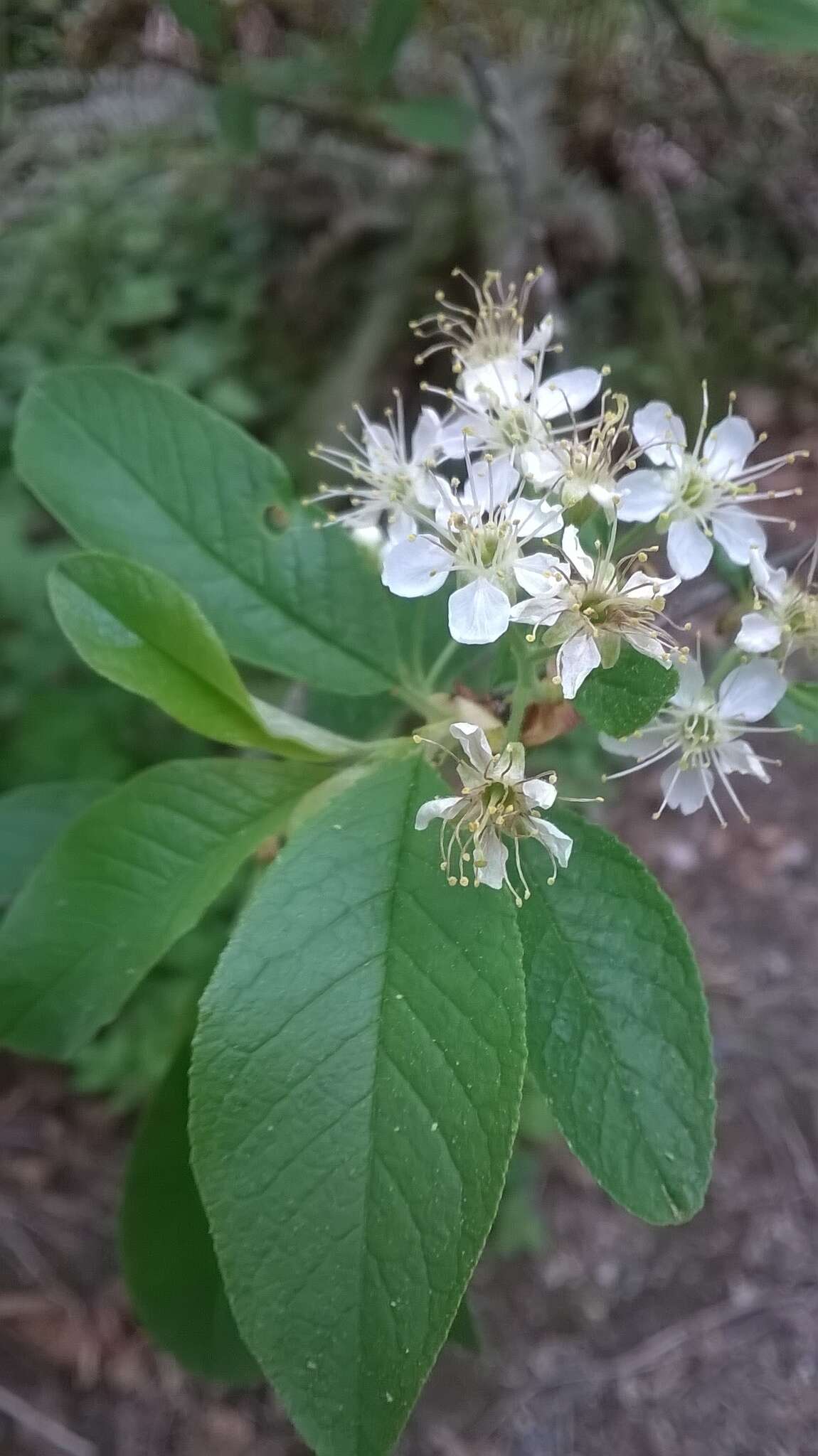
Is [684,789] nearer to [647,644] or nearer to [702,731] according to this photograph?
[702,731]

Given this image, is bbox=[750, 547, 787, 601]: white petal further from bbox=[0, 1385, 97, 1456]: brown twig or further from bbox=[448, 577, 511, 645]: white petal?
bbox=[0, 1385, 97, 1456]: brown twig

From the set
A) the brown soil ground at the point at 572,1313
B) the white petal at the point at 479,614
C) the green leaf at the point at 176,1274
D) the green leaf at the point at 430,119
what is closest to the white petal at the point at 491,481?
the white petal at the point at 479,614

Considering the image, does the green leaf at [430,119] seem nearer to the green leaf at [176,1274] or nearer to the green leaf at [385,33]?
the green leaf at [385,33]

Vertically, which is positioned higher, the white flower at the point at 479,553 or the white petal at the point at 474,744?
the white flower at the point at 479,553

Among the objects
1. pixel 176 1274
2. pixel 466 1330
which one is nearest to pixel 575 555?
pixel 466 1330

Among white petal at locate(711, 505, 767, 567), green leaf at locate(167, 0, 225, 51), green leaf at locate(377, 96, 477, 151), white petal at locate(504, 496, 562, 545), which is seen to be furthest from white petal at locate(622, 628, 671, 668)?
green leaf at locate(377, 96, 477, 151)

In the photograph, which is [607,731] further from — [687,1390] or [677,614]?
[687,1390]

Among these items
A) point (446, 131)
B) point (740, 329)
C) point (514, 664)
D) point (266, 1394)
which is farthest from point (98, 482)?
point (740, 329)
